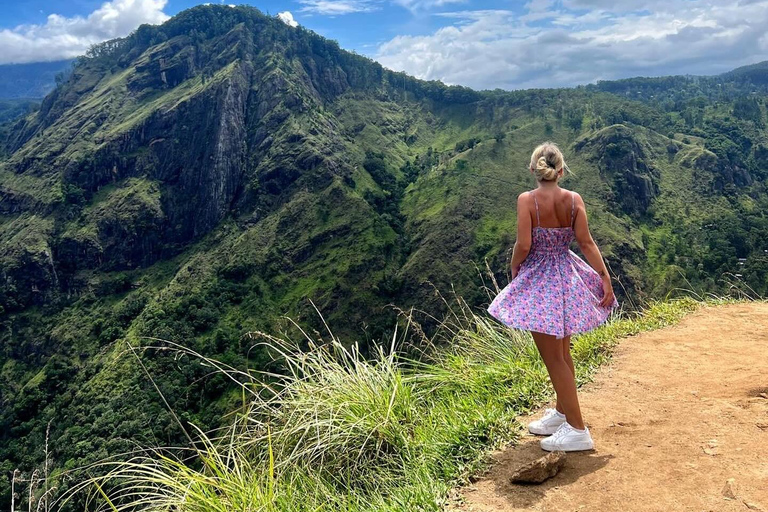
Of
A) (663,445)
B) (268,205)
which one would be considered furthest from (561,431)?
(268,205)

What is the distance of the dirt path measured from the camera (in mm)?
3145

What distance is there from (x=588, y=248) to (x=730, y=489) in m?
1.90

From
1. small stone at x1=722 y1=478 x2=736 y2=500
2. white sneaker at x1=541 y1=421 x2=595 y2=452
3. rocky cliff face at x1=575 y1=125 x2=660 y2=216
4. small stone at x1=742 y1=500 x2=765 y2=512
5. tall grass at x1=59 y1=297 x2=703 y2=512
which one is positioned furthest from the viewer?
rocky cliff face at x1=575 y1=125 x2=660 y2=216

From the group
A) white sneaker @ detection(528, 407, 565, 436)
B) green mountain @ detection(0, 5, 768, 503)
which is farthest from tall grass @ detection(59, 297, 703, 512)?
green mountain @ detection(0, 5, 768, 503)

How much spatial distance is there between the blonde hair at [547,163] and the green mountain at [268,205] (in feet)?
158

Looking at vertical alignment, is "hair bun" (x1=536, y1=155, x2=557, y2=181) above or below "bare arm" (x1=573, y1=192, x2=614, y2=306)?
above

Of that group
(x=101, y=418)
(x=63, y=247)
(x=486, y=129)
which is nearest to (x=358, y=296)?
(x=101, y=418)

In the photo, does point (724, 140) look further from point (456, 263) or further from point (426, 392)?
point (426, 392)

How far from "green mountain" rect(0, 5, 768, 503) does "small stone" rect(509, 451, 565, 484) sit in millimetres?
47508

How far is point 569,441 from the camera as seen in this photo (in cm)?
378

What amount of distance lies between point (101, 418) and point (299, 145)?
74.5 metres

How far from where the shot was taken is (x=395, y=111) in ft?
486

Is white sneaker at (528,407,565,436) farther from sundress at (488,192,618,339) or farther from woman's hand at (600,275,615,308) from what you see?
woman's hand at (600,275,615,308)

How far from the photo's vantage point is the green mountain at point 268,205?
6706 cm
